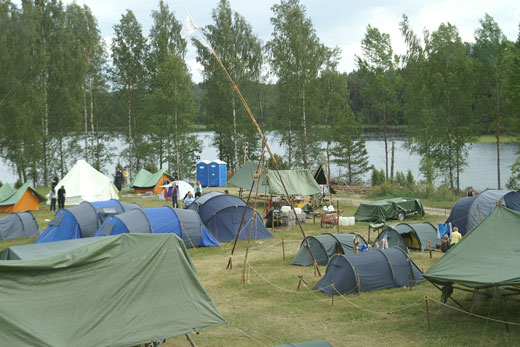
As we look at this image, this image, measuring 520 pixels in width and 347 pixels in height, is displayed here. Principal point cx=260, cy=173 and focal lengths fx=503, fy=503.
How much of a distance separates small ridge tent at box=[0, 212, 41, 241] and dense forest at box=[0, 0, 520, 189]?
43.1 feet

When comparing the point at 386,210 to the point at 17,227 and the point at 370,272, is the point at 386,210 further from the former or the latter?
the point at 17,227

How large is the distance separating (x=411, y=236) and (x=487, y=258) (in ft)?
21.7

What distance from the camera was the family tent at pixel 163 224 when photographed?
1502 centimetres

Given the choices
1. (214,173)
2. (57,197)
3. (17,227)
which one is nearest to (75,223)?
(17,227)

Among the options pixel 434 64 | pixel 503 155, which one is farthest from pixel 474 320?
pixel 503 155

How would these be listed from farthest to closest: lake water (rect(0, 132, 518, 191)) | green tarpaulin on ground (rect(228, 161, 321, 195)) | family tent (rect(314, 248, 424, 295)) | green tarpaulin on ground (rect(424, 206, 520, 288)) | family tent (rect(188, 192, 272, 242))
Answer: lake water (rect(0, 132, 518, 191)) → green tarpaulin on ground (rect(228, 161, 321, 195)) → family tent (rect(188, 192, 272, 242)) → family tent (rect(314, 248, 424, 295)) → green tarpaulin on ground (rect(424, 206, 520, 288))

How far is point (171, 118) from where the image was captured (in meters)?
35.4

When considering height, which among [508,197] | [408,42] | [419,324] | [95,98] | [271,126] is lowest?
[419,324]

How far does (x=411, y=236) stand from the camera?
15.8m

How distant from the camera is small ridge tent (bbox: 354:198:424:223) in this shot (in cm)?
2073

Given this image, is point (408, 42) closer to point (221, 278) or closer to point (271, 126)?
point (271, 126)

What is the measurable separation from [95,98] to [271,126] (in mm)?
14053

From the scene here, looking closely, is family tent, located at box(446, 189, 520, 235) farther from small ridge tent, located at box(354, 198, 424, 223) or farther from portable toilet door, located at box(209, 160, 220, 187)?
portable toilet door, located at box(209, 160, 220, 187)

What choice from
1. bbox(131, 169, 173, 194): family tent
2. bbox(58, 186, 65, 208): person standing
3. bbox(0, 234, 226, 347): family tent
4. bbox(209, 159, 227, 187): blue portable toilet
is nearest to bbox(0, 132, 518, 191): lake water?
bbox(209, 159, 227, 187): blue portable toilet
